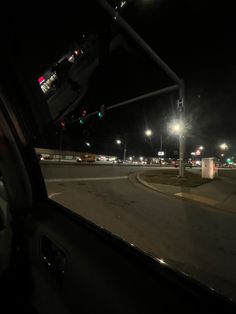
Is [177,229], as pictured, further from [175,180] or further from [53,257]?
[175,180]

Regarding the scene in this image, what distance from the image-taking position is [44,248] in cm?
167

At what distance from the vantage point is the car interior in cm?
99

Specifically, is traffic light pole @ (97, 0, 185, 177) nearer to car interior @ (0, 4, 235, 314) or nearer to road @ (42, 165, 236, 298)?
car interior @ (0, 4, 235, 314)

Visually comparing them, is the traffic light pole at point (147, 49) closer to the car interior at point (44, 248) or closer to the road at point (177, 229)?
the car interior at point (44, 248)

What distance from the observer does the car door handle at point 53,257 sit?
142 cm

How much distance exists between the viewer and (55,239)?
1.60 meters

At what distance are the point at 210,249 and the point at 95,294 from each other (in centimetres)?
278

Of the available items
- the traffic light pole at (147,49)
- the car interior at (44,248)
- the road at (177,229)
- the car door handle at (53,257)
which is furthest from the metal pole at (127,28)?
the car door handle at (53,257)

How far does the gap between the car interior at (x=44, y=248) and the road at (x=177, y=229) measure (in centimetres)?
168

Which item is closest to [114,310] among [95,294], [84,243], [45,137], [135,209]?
[95,294]

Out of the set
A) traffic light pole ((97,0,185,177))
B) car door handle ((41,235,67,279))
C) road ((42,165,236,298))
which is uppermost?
traffic light pole ((97,0,185,177))

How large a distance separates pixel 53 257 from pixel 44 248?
16 cm

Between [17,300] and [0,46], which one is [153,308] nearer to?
[17,300]

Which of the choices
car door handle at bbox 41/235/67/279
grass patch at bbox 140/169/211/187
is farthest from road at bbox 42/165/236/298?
grass patch at bbox 140/169/211/187
